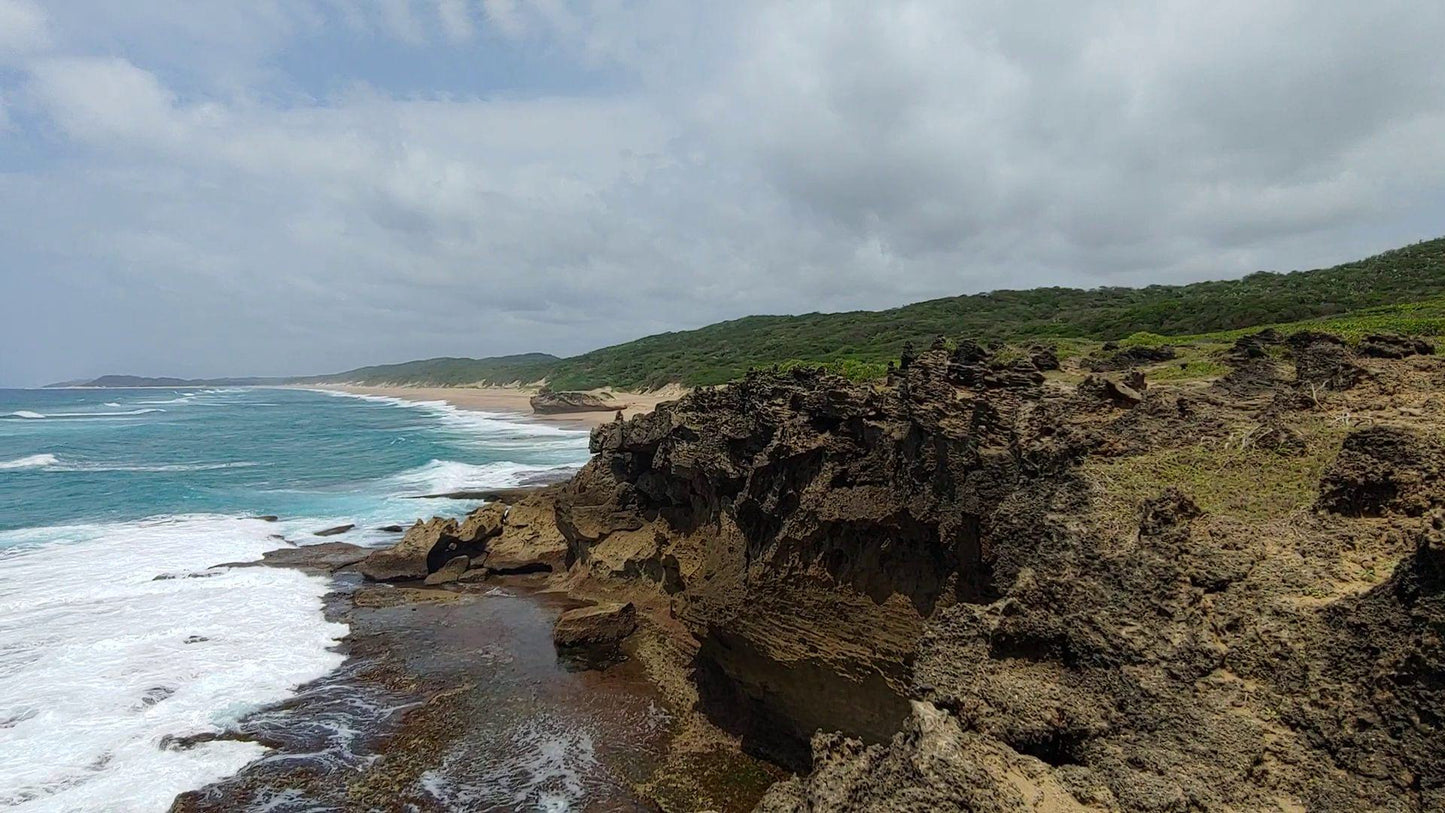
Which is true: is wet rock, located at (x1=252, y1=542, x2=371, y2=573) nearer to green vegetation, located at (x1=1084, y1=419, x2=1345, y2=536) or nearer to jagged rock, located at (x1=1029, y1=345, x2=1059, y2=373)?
jagged rock, located at (x1=1029, y1=345, x2=1059, y2=373)

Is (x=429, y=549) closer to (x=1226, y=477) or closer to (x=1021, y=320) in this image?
(x=1226, y=477)

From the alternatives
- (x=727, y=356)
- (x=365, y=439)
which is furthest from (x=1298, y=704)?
(x=727, y=356)

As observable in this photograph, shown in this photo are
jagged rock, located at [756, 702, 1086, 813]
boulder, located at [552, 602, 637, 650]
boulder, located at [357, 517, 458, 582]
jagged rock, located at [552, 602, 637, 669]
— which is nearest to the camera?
jagged rock, located at [756, 702, 1086, 813]

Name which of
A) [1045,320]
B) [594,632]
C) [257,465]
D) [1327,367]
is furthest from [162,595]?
[1045,320]

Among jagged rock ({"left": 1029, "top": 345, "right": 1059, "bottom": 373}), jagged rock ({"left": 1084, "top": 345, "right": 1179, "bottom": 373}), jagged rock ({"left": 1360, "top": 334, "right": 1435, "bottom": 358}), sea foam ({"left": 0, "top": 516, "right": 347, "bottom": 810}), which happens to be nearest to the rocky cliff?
jagged rock ({"left": 1360, "top": 334, "right": 1435, "bottom": 358})

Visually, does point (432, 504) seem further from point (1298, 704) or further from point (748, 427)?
point (1298, 704)

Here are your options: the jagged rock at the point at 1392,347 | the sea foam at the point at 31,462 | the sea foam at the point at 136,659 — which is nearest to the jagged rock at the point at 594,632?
the sea foam at the point at 136,659

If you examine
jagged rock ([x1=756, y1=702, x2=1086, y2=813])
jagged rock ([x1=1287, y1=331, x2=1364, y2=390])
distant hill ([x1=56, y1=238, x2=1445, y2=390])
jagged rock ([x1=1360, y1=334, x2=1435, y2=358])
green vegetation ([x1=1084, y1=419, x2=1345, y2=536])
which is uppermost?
distant hill ([x1=56, y1=238, x2=1445, y2=390])
